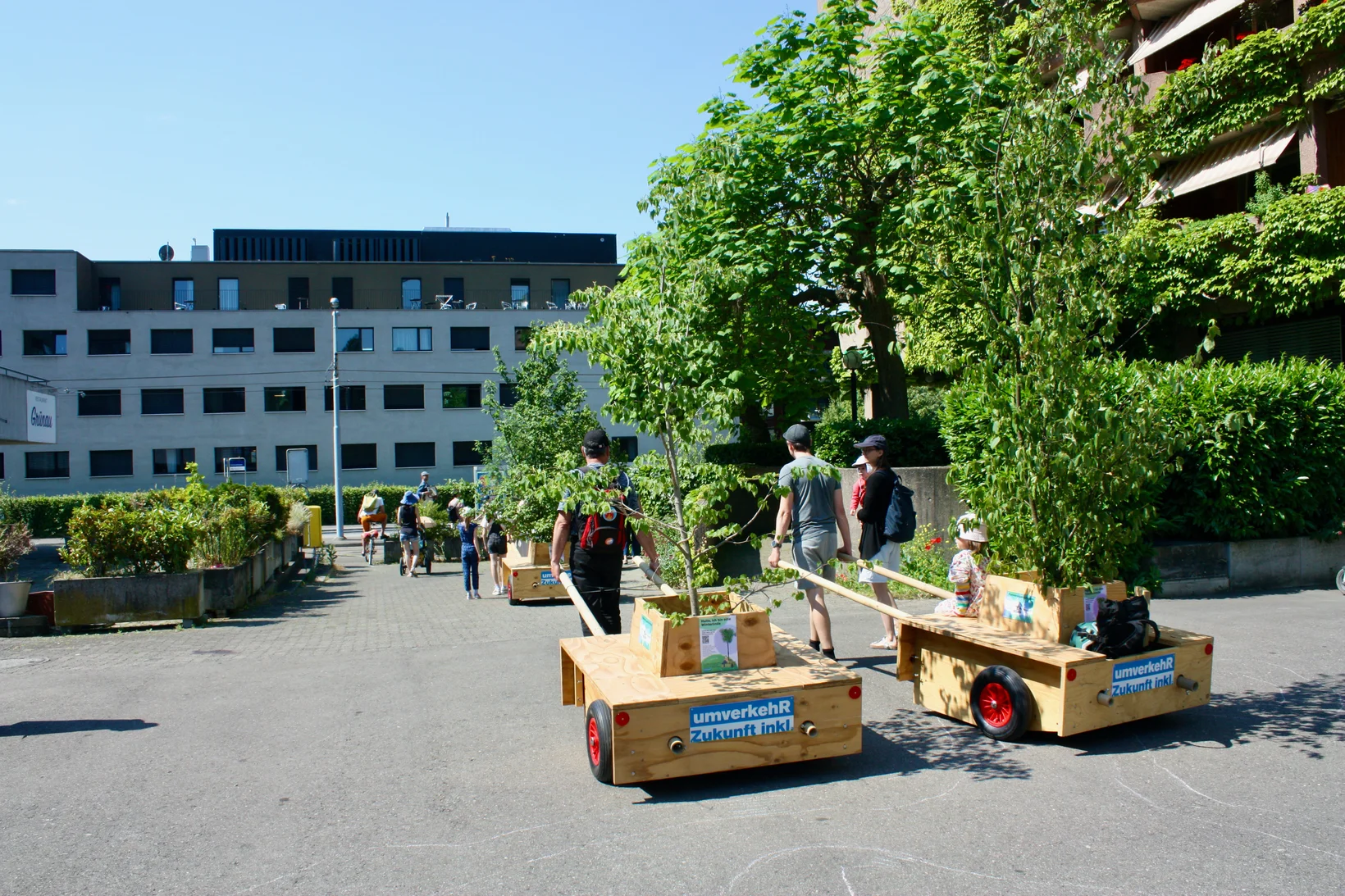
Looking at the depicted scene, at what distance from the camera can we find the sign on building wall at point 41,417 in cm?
2286

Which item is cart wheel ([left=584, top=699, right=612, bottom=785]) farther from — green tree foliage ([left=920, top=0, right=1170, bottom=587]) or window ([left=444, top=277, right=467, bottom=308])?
window ([left=444, top=277, right=467, bottom=308])

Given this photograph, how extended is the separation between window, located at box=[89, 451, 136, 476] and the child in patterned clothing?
5291cm

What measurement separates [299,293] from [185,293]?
5.99 m

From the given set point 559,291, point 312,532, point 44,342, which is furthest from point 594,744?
point 44,342

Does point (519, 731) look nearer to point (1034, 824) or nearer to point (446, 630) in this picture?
point (1034, 824)

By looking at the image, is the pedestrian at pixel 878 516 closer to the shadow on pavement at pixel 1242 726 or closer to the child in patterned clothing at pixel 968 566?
the child in patterned clothing at pixel 968 566

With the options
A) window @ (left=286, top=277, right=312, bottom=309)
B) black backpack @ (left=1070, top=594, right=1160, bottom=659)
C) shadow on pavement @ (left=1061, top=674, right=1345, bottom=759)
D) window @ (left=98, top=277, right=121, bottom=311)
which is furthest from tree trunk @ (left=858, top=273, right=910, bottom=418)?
window @ (left=98, top=277, right=121, bottom=311)

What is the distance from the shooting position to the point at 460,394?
53.7m

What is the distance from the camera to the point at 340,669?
8.66 metres

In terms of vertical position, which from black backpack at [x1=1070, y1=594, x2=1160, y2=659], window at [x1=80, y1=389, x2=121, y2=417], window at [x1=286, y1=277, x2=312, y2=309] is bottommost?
black backpack at [x1=1070, y1=594, x2=1160, y2=659]

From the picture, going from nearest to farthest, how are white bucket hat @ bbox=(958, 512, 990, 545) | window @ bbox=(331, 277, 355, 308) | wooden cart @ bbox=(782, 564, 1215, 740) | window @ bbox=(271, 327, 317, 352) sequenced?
wooden cart @ bbox=(782, 564, 1215, 740), white bucket hat @ bbox=(958, 512, 990, 545), window @ bbox=(271, 327, 317, 352), window @ bbox=(331, 277, 355, 308)

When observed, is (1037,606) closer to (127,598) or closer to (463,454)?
(127,598)

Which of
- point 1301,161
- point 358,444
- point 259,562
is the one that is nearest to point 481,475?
point 259,562

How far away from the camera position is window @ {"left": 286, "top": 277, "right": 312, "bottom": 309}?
53.4 m
